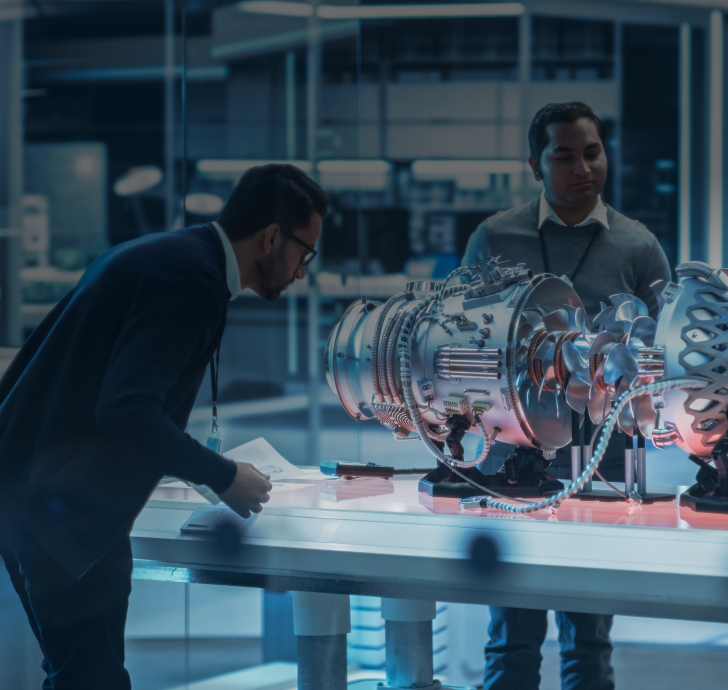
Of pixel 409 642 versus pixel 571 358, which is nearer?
pixel 571 358

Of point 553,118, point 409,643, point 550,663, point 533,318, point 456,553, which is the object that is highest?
point 553,118

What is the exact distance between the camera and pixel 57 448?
1.17m

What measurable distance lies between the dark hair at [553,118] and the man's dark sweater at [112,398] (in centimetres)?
76

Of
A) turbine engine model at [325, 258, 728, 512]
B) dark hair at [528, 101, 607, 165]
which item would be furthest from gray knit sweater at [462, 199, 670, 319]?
turbine engine model at [325, 258, 728, 512]

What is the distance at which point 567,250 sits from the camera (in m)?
1.71

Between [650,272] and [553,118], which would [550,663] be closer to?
[650,272]

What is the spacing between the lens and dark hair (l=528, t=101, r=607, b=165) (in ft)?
5.23

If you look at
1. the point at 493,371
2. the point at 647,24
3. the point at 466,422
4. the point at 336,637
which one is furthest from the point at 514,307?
the point at 647,24

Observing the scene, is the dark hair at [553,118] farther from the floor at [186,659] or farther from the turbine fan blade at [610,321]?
the floor at [186,659]

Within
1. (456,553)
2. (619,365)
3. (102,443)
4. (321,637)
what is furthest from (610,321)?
(102,443)

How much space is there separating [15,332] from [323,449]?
A: 1133mm

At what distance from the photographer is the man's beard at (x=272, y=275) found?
1277 mm

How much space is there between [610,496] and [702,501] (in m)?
0.17

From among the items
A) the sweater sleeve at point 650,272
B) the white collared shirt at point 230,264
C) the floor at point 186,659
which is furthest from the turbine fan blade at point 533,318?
the floor at point 186,659
